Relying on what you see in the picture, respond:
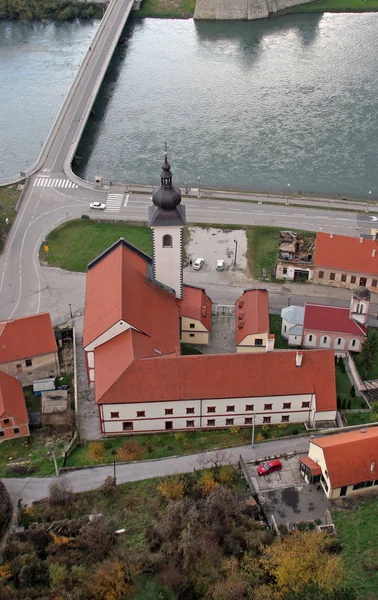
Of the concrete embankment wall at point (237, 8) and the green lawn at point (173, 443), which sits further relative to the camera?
the concrete embankment wall at point (237, 8)

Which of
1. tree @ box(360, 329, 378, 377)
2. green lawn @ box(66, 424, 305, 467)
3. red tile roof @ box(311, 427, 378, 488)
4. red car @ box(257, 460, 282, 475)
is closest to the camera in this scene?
red tile roof @ box(311, 427, 378, 488)

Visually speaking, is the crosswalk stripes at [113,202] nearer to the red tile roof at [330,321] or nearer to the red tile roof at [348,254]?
the red tile roof at [348,254]

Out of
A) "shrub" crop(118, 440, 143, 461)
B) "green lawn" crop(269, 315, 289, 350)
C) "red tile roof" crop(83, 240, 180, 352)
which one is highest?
"red tile roof" crop(83, 240, 180, 352)

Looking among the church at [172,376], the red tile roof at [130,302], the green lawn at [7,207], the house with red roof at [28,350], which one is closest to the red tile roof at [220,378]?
the church at [172,376]

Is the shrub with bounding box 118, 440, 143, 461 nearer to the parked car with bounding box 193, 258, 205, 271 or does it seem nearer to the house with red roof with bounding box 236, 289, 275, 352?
the house with red roof with bounding box 236, 289, 275, 352

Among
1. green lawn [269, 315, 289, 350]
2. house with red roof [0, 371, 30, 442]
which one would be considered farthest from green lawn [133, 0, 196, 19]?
house with red roof [0, 371, 30, 442]

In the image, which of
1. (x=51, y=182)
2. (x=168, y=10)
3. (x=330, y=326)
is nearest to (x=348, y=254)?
(x=330, y=326)

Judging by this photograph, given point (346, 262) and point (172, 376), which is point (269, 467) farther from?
point (346, 262)
